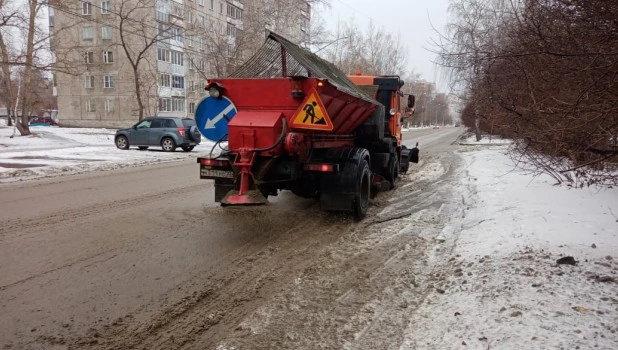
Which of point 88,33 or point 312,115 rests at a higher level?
point 88,33

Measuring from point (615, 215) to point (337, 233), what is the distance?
3848 millimetres

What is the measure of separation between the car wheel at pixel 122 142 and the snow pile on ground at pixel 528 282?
19.0m

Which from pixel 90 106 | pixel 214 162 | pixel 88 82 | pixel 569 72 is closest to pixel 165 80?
pixel 88 82

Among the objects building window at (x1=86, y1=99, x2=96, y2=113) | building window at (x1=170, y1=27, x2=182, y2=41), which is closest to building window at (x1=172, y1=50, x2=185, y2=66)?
building window at (x1=170, y1=27, x2=182, y2=41)

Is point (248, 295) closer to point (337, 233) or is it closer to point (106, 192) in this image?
point (337, 233)

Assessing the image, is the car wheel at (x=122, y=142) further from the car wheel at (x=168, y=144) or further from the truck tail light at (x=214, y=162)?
the truck tail light at (x=214, y=162)

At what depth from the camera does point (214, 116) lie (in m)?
6.83

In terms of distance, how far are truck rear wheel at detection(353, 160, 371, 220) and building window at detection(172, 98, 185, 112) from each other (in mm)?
48895

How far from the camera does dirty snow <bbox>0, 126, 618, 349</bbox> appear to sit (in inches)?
123

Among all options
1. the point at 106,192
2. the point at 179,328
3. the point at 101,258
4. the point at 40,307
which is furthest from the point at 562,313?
the point at 106,192

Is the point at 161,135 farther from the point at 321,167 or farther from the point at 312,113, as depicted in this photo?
the point at 312,113

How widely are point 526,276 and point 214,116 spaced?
4.81m

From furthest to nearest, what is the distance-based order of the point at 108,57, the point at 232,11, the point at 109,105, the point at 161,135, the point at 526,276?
the point at 232,11, the point at 109,105, the point at 108,57, the point at 161,135, the point at 526,276

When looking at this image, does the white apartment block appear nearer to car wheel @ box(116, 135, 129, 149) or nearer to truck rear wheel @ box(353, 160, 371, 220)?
car wheel @ box(116, 135, 129, 149)
